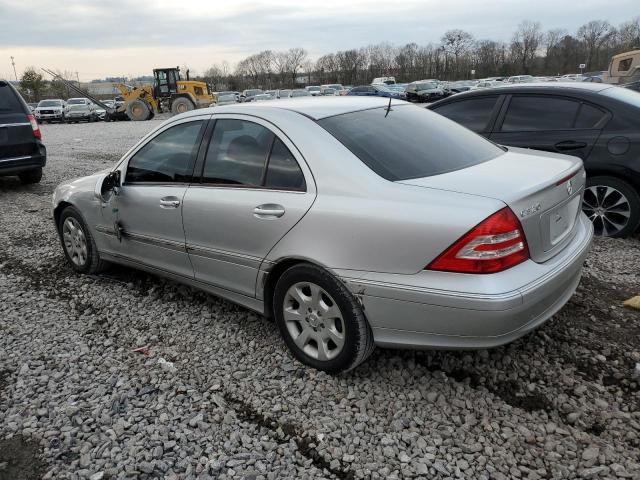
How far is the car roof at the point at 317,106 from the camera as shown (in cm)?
325

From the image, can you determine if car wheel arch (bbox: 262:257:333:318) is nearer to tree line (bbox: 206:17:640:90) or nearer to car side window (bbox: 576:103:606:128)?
car side window (bbox: 576:103:606:128)

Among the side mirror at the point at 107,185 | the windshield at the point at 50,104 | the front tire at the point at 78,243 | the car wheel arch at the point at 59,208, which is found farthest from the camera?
the windshield at the point at 50,104

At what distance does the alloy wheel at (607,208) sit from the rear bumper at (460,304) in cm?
273

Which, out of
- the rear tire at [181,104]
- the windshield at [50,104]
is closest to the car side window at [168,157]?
the rear tire at [181,104]

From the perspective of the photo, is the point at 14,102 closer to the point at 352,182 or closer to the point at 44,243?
the point at 44,243

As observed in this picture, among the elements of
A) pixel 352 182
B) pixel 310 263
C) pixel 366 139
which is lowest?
pixel 310 263

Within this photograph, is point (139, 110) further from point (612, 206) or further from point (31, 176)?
point (612, 206)

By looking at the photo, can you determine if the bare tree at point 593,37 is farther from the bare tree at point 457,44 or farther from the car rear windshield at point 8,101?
the car rear windshield at point 8,101

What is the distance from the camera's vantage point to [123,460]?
2.50 m

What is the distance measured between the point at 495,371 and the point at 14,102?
29.6 ft

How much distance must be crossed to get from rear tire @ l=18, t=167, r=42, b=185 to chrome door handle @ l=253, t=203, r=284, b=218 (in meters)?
8.33

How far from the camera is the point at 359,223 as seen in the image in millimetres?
2637

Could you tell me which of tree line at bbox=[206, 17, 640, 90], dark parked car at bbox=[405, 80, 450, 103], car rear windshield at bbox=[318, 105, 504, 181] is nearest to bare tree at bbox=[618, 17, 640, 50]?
tree line at bbox=[206, 17, 640, 90]

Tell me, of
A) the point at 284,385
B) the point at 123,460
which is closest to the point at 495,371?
the point at 284,385
